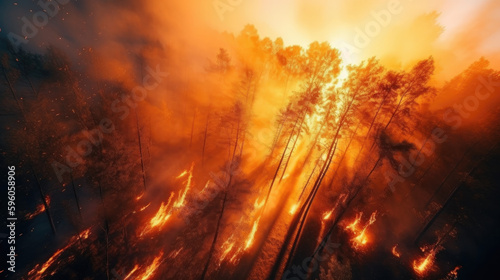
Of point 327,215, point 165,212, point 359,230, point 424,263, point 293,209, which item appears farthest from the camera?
point 293,209

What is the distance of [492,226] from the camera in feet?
64.5

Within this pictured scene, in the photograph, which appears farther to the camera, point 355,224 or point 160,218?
point 355,224

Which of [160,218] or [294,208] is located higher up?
[294,208]

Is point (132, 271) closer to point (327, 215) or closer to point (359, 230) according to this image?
point (327, 215)

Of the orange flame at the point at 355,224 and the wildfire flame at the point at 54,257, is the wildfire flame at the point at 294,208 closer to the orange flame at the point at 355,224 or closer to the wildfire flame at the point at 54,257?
the orange flame at the point at 355,224

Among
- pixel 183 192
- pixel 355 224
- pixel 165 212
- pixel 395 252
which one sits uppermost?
pixel 355 224

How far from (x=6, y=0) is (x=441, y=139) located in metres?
86.9

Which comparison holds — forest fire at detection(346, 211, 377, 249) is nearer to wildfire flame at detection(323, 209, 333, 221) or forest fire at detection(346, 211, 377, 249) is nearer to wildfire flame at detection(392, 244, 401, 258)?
wildfire flame at detection(323, 209, 333, 221)

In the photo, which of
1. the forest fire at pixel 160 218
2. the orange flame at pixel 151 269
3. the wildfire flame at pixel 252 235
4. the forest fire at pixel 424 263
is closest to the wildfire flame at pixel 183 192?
the forest fire at pixel 160 218

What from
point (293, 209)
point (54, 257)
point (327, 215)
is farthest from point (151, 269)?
point (327, 215)

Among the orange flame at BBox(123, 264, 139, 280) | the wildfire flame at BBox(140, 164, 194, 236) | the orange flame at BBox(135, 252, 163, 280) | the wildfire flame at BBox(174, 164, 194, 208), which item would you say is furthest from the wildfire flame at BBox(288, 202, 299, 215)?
the orange flame at BBox(123, 264, 139, 280)

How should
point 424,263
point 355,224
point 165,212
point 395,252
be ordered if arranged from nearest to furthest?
point 424,263, point 395,252, point 165,212, point 355,224

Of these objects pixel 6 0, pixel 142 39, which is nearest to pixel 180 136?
pixel 142 39

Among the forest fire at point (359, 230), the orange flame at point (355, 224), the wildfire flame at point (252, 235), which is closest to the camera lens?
the wildfire flame at point (252, 235)
